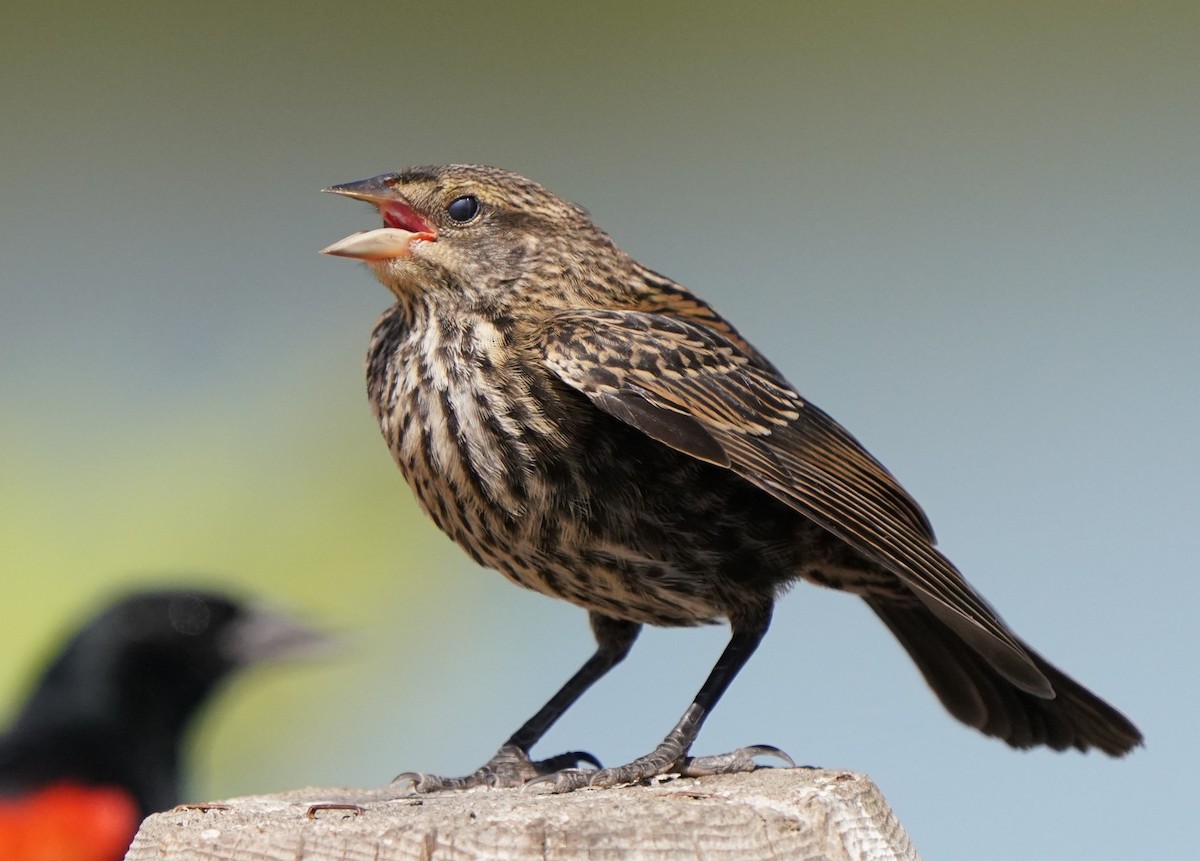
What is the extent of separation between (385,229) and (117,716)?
288 cm

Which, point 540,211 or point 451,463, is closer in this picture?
point 451,463

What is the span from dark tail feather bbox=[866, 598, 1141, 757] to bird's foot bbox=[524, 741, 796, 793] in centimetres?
71

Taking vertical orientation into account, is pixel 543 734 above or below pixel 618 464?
below

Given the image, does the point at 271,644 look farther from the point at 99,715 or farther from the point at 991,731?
the point at 991,731

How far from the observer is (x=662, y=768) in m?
3.01

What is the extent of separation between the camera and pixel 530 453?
3.05 m

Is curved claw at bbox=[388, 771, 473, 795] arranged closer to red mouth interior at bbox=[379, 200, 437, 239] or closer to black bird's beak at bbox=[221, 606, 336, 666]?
red mouth interior at bbox=[379, 200, 437, 239]

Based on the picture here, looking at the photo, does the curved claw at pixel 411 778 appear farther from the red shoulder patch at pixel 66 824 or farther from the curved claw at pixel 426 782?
the red shoulder patch at pixel 66 824

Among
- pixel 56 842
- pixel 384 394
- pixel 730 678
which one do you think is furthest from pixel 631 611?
pixel 56 842

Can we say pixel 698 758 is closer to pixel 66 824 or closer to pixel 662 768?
pixel 662 768

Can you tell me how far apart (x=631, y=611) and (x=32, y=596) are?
4687 mm

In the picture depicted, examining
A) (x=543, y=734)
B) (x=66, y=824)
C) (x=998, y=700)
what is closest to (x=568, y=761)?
(x=543, y=734)

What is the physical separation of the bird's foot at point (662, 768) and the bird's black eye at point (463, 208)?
1260 mm

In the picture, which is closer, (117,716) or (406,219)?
(406,219)
